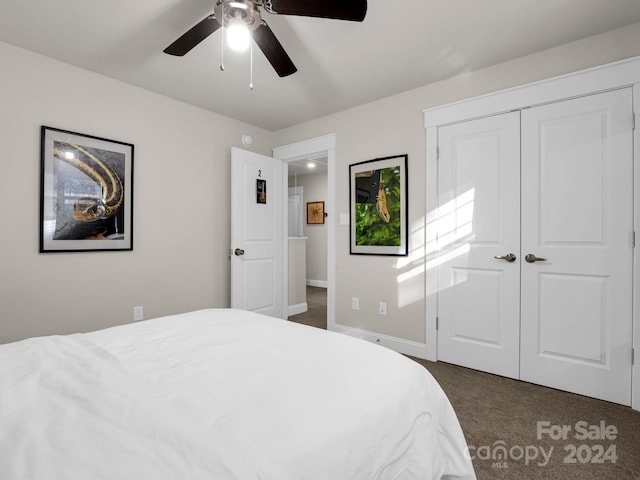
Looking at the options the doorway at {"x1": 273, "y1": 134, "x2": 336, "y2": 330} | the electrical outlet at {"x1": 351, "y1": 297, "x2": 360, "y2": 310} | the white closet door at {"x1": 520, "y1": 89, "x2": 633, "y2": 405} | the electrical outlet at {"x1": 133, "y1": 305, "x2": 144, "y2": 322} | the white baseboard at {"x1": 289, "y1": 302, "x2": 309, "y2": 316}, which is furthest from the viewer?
the white baseboard at {"x1": 289, "y1": 302, "x2": 309, "y2": 316}

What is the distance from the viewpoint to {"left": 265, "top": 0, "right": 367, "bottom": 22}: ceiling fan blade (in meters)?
1.47

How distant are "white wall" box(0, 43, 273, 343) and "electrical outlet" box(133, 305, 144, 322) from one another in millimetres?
47

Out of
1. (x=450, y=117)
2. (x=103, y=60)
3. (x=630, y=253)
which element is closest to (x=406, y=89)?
(x=450, y=117)

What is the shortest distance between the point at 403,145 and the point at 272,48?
1.61 metres

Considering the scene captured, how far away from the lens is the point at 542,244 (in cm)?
236

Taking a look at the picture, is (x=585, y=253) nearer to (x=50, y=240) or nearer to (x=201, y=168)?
(x=201, y=168)

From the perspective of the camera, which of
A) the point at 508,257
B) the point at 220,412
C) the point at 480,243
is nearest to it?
the point at 220,412

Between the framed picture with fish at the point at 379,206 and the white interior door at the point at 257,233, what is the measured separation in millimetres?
1030

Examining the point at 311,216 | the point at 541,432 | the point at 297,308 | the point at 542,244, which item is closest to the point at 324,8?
the point at 542,244

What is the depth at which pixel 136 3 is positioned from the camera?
1.86 m

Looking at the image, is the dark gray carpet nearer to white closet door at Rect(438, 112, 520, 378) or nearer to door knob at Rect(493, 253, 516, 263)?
white closet door at Rect(438, 112, 520, 378)

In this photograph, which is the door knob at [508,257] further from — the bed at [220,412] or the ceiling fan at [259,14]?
the ceiling fan at [259,14]

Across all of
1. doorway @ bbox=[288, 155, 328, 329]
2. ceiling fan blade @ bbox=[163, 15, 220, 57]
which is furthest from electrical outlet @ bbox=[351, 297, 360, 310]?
doorway @ bbox=[288, 155, 328, 329]

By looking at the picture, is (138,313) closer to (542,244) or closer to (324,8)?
(324,8)
